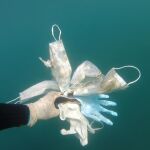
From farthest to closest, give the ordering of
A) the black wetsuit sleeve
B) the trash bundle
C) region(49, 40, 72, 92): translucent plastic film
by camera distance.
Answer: region(49, 40, 72, 92): translucent plastic film < the trash bundle < the black wetsuit sleeve

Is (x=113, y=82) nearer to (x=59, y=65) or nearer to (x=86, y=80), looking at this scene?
(x=86, y=80)

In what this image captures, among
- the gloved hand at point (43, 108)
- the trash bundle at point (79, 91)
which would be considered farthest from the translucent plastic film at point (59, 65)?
the gloved hand at point (43, 108)

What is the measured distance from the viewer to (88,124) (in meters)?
2.02

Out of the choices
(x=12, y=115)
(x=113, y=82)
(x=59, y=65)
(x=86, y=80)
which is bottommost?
(x=12, y=115)

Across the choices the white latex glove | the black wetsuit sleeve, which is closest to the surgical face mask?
the white latex glove

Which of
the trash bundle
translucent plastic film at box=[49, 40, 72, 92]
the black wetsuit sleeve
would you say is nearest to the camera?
the black wetsuit sleeve

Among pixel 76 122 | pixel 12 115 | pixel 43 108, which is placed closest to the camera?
pixel 12 115

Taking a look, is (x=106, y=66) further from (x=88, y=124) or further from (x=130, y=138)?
(x=88, y=124)

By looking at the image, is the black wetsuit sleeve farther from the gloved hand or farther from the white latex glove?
the white latex glove

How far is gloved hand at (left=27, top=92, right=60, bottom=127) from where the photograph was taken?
186 cm

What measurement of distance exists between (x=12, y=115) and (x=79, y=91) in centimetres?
49

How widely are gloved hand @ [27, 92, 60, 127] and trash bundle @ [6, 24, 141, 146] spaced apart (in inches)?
1.5

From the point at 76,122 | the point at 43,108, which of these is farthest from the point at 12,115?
the point at 76,122

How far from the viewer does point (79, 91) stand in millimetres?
2027
